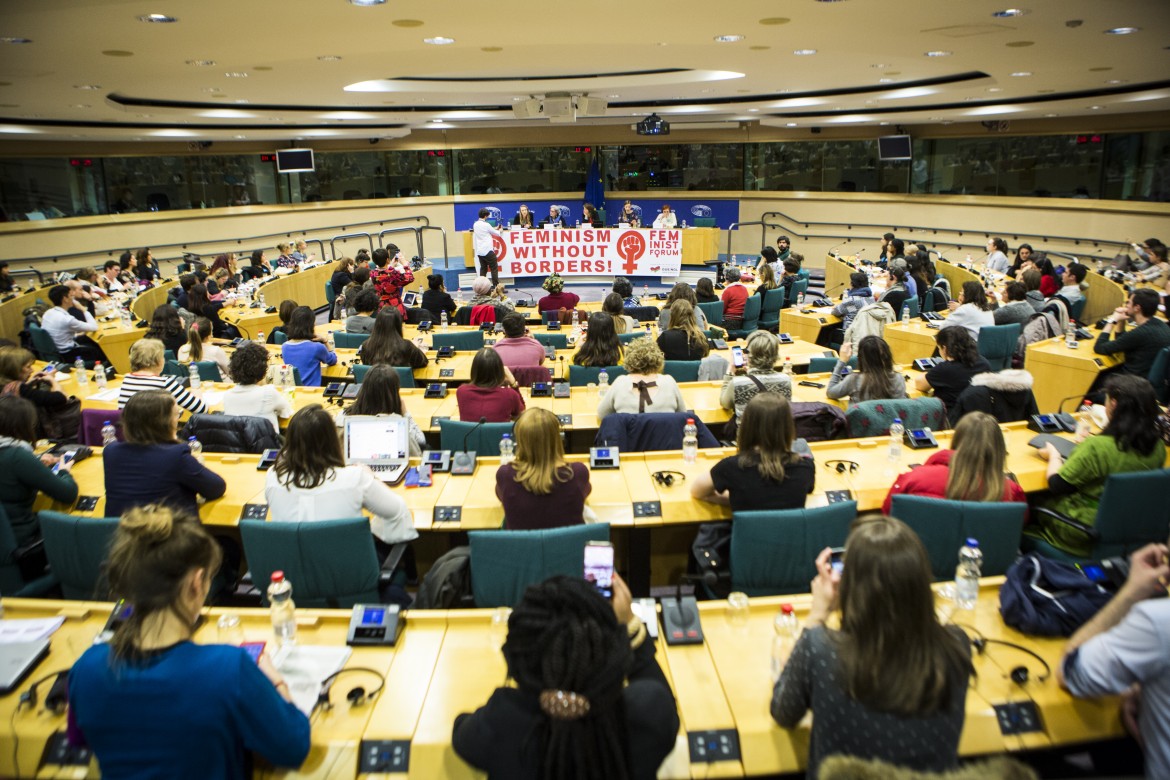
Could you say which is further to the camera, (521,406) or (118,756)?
(521,406)

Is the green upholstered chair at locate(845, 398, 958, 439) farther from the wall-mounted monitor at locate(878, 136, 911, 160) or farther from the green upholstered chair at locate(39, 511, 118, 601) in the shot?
the wall-mounted monitor at locate(878, 136, 911, 160)

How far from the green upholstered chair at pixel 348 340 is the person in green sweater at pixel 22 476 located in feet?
13.4

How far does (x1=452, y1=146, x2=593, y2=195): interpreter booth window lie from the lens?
19.6 m

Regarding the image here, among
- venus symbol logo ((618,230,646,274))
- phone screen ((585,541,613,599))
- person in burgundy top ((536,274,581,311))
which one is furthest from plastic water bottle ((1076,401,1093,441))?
venus symbol logo ((618,230,646,274))

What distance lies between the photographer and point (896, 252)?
1092 cm

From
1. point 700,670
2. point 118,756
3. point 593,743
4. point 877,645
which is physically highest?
point 877,645

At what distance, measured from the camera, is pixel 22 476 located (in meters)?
3.80

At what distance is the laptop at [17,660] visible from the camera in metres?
2.59

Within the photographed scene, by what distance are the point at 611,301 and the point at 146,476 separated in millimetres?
4802

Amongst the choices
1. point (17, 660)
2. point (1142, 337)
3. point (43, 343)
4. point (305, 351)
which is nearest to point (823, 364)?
point (1142, 337)

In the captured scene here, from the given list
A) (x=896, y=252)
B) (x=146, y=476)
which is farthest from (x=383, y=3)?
(x=896, y=252)

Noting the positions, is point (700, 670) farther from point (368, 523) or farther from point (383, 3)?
point (383, 3)

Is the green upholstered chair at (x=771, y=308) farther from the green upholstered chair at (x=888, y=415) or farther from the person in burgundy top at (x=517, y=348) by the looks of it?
the green upholstered chair at (x=888, y=415)

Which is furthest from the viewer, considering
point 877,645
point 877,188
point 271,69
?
point 877,188
